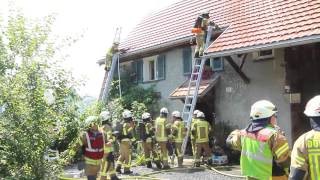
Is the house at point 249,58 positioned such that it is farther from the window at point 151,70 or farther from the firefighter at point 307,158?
the firefighter at point 307,158

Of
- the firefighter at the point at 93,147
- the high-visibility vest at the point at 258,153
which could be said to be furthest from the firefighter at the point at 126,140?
the high-visibility vest at the point at 258,153

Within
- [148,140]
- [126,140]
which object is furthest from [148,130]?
[126,140]

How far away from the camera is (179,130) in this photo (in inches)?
535

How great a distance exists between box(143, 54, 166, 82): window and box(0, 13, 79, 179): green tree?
11.0 metres

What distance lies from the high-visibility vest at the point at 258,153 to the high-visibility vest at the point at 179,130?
8.16 m

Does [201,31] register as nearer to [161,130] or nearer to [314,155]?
[161,130]

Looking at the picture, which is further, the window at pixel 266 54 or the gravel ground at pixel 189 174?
the window at pixel 266 54

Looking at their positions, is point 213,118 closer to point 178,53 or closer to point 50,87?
point 178,53

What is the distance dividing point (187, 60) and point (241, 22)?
3.34m

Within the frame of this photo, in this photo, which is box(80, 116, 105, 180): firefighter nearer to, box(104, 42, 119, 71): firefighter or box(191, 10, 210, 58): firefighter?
box(191, 10, 210, 58): firefighter

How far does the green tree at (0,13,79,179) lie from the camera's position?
750cm

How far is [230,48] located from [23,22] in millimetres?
6830

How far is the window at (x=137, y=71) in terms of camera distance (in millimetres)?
20170

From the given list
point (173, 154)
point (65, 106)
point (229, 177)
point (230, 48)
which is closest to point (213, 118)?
point (173, 154)
